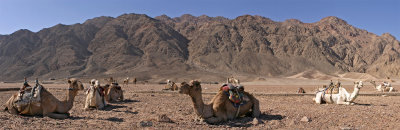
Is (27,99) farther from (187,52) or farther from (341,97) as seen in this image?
(187,52)

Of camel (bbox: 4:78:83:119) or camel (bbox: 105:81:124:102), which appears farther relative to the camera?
camel (bbox: 105:81:124:102)

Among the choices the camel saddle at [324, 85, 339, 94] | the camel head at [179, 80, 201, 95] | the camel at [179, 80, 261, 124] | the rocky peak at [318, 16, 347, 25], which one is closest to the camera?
the camel head at [179, 80, 201, 95]

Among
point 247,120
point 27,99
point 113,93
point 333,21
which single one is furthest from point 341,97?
point 333,21

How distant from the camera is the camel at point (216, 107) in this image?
7.78 meters

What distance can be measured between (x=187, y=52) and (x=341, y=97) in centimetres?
10591

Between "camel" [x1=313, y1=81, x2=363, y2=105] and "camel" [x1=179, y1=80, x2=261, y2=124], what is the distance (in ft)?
18.7

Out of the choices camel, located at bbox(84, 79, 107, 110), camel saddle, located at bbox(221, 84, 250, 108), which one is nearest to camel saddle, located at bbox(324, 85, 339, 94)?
camel saddle, located at bbox(221, 84, 250, 108)

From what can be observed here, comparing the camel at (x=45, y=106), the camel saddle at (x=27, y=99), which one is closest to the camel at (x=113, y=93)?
the camel at (x=45, y=106)

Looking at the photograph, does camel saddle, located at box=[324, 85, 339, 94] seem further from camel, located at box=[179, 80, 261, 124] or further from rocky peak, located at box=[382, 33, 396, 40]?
rocky peak, located at box=[382, 33, 396, 40]

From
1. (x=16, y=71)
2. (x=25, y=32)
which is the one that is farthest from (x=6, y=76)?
(x=25, y=32)

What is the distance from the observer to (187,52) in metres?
118

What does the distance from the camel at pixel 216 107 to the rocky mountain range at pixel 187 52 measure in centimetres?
7227

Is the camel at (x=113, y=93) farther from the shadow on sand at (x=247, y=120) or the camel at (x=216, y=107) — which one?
the shadow on sand at (x=247, y=120)

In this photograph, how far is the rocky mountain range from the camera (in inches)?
3907
